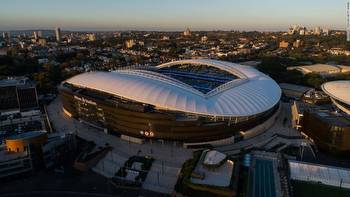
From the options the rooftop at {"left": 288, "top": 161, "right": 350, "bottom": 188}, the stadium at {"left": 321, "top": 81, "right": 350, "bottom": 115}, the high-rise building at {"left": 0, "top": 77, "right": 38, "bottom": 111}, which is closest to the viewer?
the rooftop at {"left": 288, "top": 161, "right": 350, "bottom": 188}

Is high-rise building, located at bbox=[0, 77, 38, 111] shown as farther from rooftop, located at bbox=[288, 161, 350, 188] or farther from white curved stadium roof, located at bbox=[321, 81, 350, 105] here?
white curved stadium roof, located at bbox=[321, 81, 350, 105]

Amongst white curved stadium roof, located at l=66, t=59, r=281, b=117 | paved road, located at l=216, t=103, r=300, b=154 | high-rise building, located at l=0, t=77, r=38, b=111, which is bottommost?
paved road, located at l=216, t=103, r=300, b=154

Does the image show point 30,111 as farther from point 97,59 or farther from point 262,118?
point 97,59

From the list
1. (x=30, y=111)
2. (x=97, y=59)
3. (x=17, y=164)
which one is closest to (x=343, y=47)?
(x=97, y=59)

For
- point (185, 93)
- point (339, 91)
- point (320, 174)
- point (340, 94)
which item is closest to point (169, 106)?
point (185, 93)

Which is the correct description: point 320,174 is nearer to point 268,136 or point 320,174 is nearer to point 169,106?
point 268,136

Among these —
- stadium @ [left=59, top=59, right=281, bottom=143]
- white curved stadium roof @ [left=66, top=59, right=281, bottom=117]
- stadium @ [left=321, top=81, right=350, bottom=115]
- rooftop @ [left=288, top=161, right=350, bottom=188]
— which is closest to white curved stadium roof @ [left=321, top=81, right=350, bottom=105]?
stadium @ [left=321, top=81, right=350, bottom=115]
